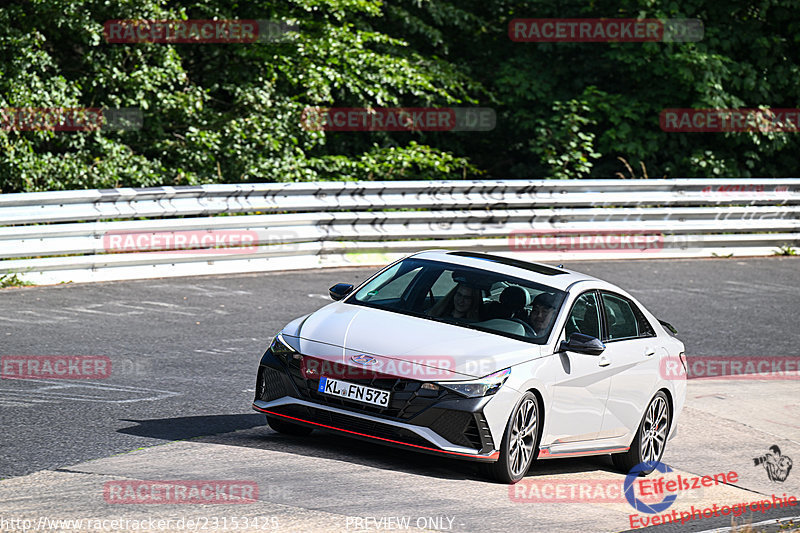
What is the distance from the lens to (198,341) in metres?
11.7

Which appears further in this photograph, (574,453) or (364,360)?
(574,453)

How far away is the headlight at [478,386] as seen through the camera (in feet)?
24.6

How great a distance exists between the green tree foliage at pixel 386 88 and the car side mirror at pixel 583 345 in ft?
39.0

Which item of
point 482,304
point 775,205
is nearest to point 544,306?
point 482,304

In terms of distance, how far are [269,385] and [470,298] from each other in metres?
1.60

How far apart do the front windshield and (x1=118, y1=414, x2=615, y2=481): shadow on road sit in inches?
38.6

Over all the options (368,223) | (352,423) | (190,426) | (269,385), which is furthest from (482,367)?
(368,223)

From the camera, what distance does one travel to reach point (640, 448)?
9.22 metres

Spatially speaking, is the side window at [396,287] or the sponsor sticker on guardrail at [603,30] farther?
the sponsor sticker on guardrail at [603,30]

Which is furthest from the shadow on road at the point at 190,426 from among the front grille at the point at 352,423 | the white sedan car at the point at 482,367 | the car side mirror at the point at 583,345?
the car side mirror at the point at 583,345

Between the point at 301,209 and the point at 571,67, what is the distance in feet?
31.6

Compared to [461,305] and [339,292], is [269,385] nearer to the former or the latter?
[339,292]

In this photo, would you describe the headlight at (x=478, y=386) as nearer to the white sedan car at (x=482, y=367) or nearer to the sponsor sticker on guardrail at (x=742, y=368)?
the white sedan car at (x=482, y=367)

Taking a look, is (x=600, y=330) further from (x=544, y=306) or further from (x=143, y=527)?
(x=143, y=527)
